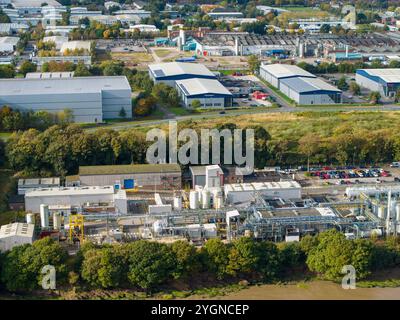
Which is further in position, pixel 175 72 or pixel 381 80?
pixel 175 72

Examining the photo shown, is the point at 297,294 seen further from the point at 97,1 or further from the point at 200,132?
the point at 97,1

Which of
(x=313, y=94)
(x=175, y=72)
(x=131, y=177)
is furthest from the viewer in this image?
(x=175, y=72)

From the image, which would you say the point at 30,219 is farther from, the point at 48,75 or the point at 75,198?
the point at 48,75

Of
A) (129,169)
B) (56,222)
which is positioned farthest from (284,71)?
Result: (56,222)

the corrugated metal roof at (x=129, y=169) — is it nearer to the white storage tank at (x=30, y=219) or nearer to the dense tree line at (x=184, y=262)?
the white storage tank at (x=30, y=219)

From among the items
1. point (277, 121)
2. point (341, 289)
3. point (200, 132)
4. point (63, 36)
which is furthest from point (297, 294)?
point (63, 36)

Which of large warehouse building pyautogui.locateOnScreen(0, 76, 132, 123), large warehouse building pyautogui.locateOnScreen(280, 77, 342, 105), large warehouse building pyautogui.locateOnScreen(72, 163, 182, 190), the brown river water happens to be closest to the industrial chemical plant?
large warehouse building pyautogui.locateOnScreen(72, 163, 182, 190)
